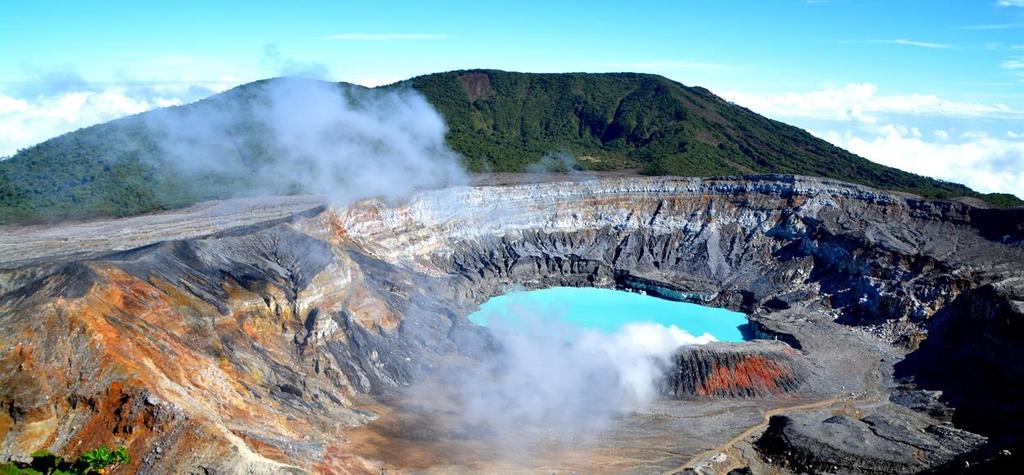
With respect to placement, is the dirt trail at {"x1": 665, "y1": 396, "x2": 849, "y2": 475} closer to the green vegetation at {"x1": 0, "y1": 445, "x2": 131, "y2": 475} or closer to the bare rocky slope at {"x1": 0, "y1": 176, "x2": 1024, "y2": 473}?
the bare rocky slope at {"x1": 0, "y1": 176, "x2": 1024, "y2": 473}

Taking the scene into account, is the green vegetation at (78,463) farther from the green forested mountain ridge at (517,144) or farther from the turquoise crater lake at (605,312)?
the green forested mountain ridge at (517,144)

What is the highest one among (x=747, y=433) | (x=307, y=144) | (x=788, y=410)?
(x=307, y=144)

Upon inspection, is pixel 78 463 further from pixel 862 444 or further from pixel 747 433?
pixel 862 444

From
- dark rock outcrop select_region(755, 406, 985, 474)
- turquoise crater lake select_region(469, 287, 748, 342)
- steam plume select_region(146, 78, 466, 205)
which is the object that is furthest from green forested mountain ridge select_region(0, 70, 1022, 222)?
dark rock outcrop select_region(755, 406, 985, 474)

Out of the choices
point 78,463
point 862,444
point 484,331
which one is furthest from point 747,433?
point 78,463

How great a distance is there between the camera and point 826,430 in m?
35.4

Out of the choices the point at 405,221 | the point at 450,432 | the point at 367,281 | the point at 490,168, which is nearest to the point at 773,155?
the point at 490,168

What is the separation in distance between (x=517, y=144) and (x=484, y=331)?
6031 centimetres

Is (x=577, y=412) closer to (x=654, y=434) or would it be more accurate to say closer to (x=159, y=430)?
(x=654, y=434)

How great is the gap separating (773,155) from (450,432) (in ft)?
275

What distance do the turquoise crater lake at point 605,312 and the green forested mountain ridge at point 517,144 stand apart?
26.8 m

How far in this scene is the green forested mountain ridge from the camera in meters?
64.7

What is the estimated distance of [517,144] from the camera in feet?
342

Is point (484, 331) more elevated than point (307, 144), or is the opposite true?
point (307, 144)
